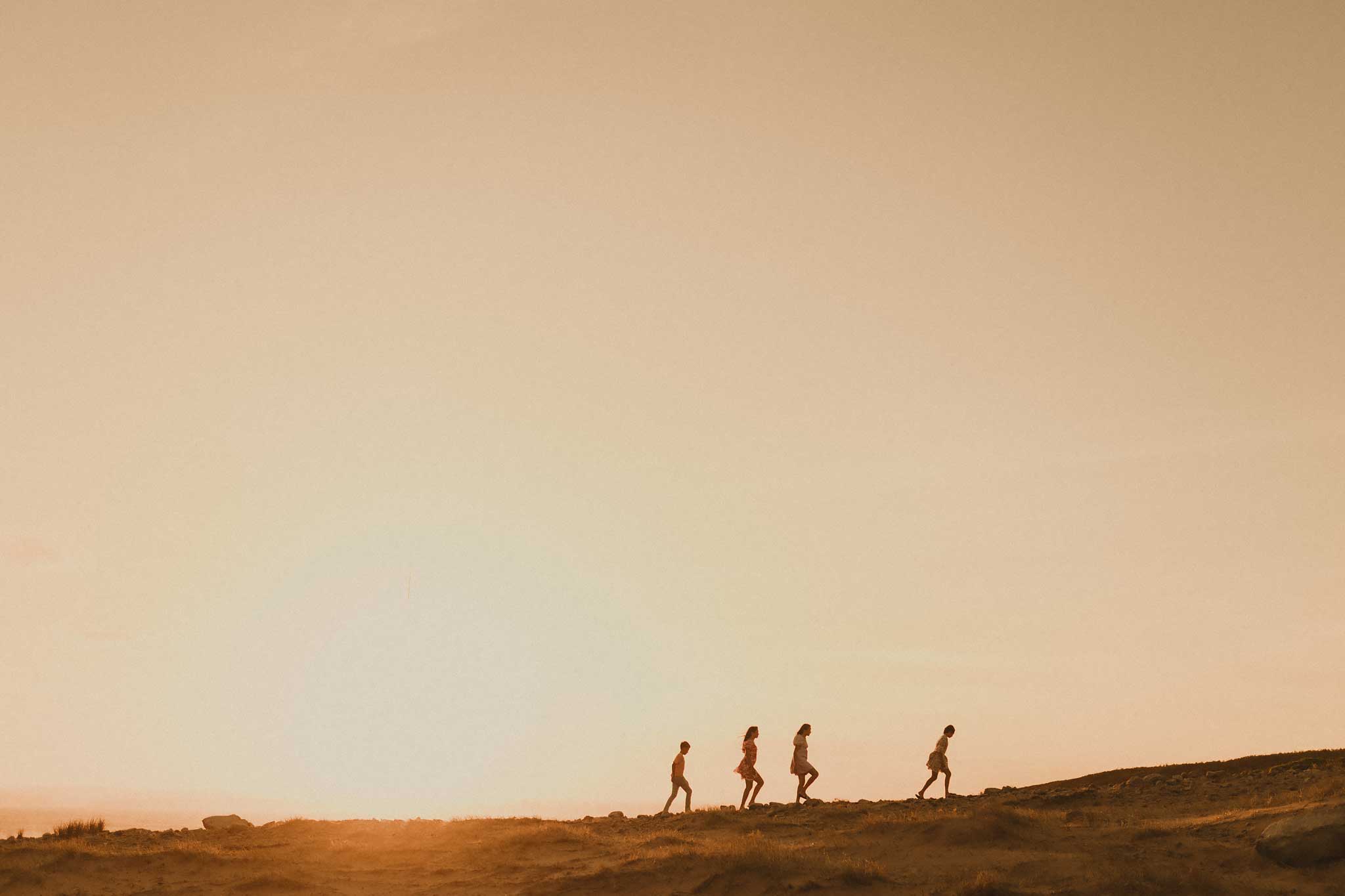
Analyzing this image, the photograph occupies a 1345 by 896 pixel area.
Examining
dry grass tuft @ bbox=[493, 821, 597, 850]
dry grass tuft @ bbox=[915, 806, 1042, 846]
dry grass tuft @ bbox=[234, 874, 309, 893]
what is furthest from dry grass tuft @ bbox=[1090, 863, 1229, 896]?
dry grass tuft @ bbox=[234, 874, 309, 893]

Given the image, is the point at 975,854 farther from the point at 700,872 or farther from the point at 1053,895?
the point at 700,872

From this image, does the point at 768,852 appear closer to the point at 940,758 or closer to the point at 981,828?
the point at 981,828

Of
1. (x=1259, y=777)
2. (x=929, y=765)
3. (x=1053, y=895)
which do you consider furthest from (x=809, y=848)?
(x=1259, y=777)

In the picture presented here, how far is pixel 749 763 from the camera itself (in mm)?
30641

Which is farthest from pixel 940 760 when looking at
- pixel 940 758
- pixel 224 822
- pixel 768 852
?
pixel 224 822

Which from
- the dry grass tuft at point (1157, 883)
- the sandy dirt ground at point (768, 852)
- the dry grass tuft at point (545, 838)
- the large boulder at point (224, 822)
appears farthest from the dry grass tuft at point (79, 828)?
the dry grass tuft at point (1157, 883)

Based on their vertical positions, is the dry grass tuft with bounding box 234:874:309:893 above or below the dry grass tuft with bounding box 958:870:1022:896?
above

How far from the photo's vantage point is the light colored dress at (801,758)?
102 feet

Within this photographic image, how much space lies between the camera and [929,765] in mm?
31969

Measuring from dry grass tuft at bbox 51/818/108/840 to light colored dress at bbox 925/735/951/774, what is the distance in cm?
2245

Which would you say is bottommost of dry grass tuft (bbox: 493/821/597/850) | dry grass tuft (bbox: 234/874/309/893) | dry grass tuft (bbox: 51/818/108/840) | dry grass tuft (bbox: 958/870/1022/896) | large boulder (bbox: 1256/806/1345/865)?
dry grass tuft (bbox: 958/870/1022/896)

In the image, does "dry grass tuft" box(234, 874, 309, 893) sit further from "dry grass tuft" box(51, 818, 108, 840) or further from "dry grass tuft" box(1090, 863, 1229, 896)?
"dry grass tuft" box(1090, 863, 1229, 896)

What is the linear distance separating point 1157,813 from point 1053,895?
1042 centimetres

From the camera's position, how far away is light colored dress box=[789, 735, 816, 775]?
30.9 meters
